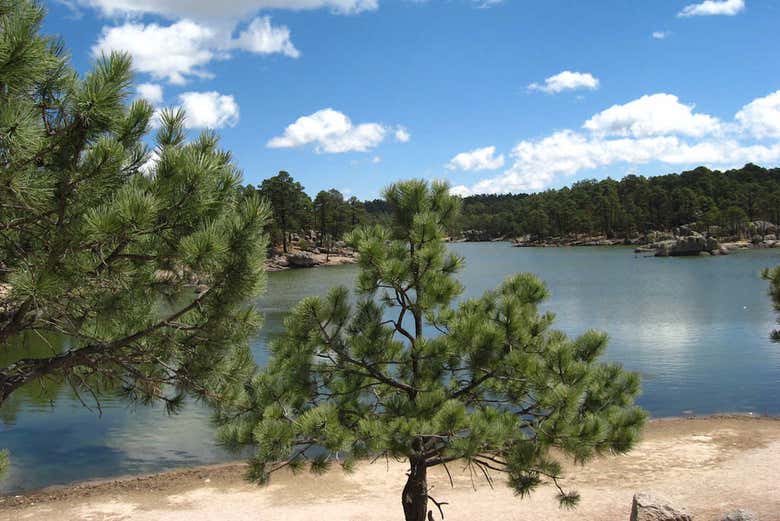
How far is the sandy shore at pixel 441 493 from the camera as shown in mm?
9984

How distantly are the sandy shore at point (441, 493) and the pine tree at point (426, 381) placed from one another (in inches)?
145

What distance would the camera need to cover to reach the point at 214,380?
587cm

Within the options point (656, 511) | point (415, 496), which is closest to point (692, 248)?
point (656, 511)

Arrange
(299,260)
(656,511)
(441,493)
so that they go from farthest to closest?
(299,260) < (441,493) < (656,511)

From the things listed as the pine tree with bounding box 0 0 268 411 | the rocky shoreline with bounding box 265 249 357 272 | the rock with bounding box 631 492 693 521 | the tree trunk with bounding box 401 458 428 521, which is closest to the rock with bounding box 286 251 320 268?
the rocky shoreline with bounding box 265 249 357 272

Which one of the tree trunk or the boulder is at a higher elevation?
the boulder

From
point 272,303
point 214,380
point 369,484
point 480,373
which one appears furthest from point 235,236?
point 272,303

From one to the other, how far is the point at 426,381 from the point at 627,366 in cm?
1683

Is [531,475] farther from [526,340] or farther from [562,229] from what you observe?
[562,229]

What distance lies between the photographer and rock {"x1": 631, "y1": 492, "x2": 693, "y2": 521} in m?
7.73

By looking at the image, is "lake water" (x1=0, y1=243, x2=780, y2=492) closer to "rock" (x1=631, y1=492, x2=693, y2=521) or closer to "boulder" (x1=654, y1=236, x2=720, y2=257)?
"rock" (x1=631, y1=492, x2=693, y2=521)

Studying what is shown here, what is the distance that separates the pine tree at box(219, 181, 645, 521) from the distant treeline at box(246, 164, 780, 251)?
62966 mm

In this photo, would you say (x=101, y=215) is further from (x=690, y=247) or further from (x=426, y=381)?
(x=690, y=247)

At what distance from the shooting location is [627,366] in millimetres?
20766
